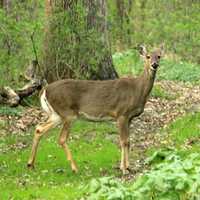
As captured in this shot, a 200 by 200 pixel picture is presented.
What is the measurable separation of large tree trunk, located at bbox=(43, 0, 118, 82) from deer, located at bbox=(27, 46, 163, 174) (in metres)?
2.94

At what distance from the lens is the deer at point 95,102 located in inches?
452

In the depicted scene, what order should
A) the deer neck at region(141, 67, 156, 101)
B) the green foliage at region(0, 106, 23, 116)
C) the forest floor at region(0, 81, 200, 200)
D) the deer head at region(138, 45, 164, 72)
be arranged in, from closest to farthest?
1. the forest floor at region(0, 81, 200, 200)
2. the deer head at region(138, 45, 164, 72)
3. the deer neck at region(141, 67, 156, 101)
4. the green foliage at region(0, 106, 23, 116)

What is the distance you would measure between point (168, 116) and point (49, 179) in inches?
208

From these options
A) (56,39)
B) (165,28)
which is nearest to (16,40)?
(56,39)

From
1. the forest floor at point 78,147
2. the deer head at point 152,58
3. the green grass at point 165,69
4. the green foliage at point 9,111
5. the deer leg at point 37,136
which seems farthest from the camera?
the green grass at point 165,69

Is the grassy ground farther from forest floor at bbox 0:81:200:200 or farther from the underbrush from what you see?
the underbrush

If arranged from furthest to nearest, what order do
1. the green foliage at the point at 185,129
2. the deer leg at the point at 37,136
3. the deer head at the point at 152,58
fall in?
the green foliage at the point at 185,129
the deer head at the point at 152,58
the deer leg at the point at 37,136

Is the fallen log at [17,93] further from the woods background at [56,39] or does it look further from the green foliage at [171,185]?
→ the green foliage at [171,185]

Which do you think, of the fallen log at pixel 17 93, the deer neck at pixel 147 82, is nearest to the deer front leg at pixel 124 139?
the deer neck at pixel 147 82

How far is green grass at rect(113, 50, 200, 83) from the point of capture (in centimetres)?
2170

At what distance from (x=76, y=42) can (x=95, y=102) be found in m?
3.27

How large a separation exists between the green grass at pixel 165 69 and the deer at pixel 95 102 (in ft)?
29.1

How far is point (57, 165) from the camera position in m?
11.5

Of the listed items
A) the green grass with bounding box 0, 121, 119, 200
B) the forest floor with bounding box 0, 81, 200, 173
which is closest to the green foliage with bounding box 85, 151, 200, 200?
the green grass with bounding box 0, 121, 119, 200
